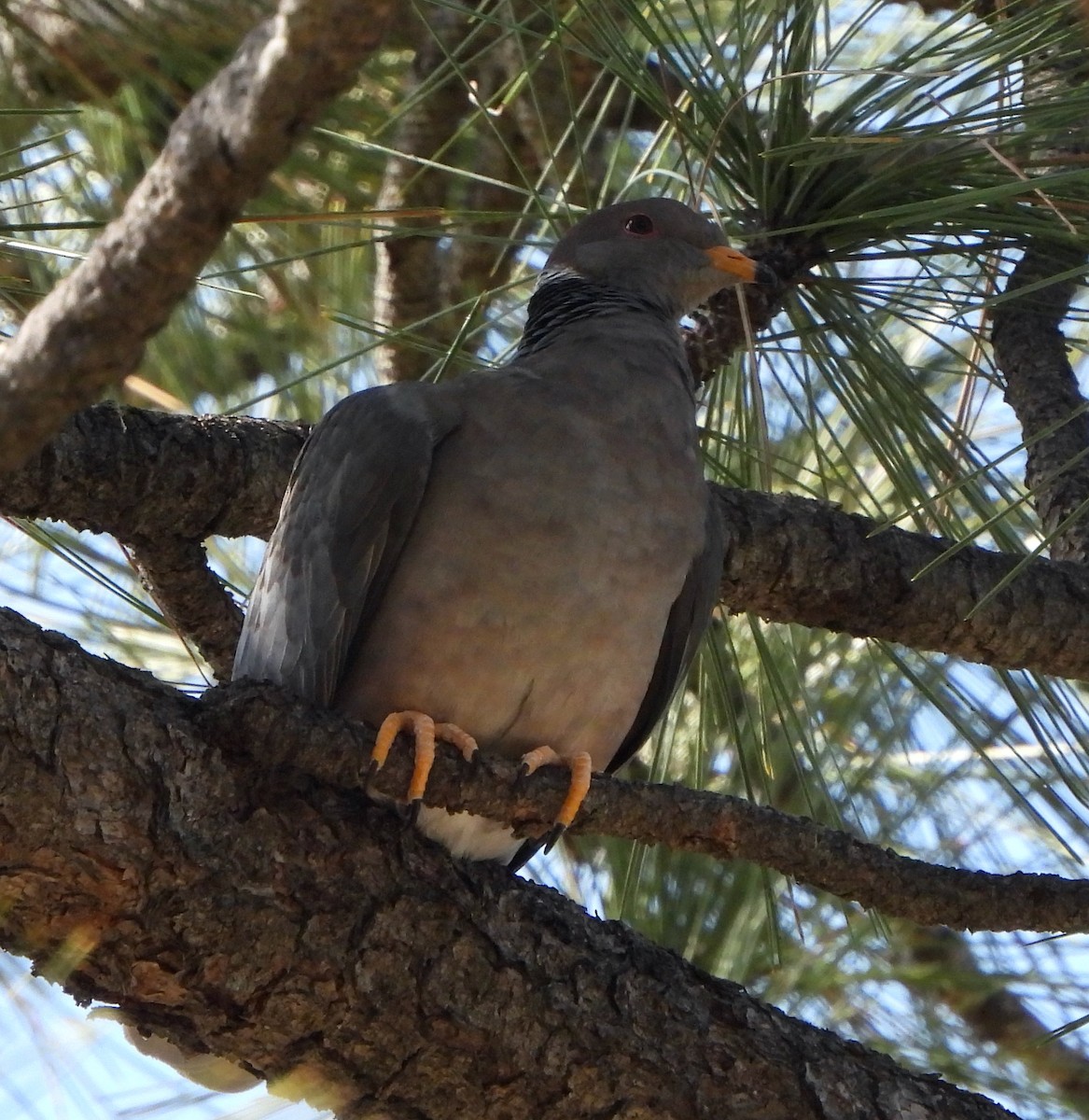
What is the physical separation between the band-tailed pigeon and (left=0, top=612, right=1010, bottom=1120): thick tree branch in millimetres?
373

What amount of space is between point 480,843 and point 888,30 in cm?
247

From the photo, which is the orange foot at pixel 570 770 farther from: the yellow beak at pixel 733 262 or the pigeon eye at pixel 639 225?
the pigeon eye at pixel 639 225

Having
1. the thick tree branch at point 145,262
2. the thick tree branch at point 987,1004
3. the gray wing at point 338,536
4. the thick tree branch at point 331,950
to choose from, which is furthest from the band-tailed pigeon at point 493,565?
the thick tree branch at point 145,262

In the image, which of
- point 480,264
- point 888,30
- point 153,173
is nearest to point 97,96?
point 153,173

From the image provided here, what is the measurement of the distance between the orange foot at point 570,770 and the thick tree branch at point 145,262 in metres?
1.24

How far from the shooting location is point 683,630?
9.46 ft

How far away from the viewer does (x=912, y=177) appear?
104 inches

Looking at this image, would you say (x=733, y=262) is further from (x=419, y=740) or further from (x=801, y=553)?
(x=419, y=740)

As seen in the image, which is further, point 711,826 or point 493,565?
point 493,565

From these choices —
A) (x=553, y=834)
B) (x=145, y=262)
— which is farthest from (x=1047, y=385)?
(x=145, y=262)

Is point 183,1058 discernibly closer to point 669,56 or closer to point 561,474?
point 561,474

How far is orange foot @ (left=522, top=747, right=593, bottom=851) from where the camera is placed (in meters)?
2.44

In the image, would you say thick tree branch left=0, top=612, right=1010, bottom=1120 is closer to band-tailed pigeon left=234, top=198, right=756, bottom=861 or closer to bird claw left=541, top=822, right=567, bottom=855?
bird claw left=541, top=822, right=567, bottom=855

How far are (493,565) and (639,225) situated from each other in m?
1.00
